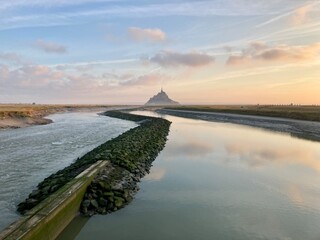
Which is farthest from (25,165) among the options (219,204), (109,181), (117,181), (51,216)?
(219,204)

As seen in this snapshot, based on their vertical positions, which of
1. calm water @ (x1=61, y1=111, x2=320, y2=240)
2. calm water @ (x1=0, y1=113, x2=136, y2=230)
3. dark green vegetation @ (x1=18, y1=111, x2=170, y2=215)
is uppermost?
dark green vegetation @ (x1=18, y1=111, x2=170, y2=215)

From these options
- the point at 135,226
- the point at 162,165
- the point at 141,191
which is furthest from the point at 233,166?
the point at 135,226

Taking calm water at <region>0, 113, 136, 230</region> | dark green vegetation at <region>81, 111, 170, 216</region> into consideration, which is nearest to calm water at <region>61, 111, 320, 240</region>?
dark green vegetation at <region>81, 111, 170, 216</region>

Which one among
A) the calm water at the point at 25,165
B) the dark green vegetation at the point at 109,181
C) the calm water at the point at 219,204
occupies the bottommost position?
the calm water at the point at 25,165

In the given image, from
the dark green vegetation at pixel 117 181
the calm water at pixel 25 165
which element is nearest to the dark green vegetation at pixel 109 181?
the dark green vegetation at pixel 117 181

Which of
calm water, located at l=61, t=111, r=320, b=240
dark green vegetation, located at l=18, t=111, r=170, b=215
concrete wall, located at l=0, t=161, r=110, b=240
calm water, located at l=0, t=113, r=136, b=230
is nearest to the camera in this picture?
concrete wall, located at l=0, t=161, r=110, b=240

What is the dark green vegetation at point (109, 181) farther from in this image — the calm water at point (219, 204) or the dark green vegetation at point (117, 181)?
the calm water at point (219, 204)

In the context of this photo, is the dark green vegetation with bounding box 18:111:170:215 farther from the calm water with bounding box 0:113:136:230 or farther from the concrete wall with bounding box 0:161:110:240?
the calm water with bounding box 0:113:136:230
